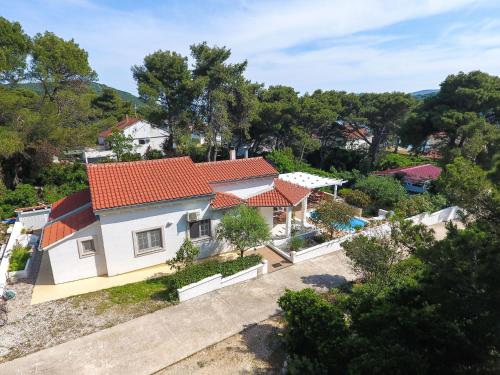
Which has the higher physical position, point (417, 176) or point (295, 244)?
point (417, 176)

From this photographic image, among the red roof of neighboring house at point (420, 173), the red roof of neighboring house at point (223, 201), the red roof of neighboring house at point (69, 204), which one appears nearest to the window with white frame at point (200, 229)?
Answer: the red roof of neighboring house at point (223, 201)

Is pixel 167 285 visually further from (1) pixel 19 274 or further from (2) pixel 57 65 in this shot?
(2) pixel 57 65

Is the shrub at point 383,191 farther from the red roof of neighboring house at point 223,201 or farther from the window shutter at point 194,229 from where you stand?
the window shutter at point 194,229

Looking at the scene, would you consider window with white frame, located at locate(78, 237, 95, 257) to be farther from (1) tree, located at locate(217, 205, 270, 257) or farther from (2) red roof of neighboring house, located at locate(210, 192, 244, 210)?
(1) tree, located at locate(217, 205, 270, 257)

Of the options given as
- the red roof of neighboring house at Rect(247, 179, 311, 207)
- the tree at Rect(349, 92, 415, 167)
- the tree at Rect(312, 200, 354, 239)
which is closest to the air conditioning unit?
the red roof of neighboring house at Rect(247, 179, 311, 207)

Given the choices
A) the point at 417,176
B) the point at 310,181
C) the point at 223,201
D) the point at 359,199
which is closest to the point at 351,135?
the point at 417,176
